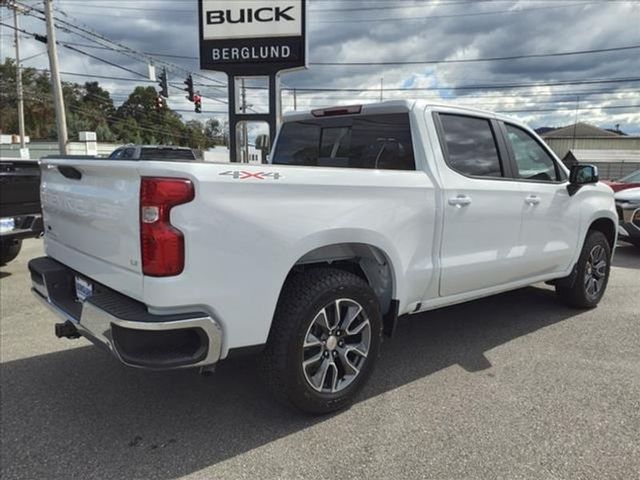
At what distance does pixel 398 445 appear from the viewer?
112 inches

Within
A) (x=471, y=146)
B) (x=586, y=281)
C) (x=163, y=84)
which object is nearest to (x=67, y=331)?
(x=471, y=146)

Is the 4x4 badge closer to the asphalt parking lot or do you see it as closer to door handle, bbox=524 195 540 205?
the asphalt parking lot

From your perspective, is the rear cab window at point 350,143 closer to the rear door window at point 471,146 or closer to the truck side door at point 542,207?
the rear door window at point 471,146

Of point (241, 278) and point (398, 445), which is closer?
point (241, 278)

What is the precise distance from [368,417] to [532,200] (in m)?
2.31

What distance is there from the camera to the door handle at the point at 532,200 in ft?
13.8

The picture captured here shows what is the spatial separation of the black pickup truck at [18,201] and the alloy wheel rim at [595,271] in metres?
6.47

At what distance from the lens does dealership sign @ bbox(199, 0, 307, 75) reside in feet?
34.7

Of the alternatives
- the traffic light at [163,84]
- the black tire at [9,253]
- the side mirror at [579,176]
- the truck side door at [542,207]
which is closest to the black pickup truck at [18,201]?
the black tire at [9,253]

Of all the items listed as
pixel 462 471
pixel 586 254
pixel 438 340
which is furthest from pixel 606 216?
pixel 462 471

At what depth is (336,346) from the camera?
10.1ft

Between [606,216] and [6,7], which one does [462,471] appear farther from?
[6,7]

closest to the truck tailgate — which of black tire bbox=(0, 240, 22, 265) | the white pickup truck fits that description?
the white pickup truck

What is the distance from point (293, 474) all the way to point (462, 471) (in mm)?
856
